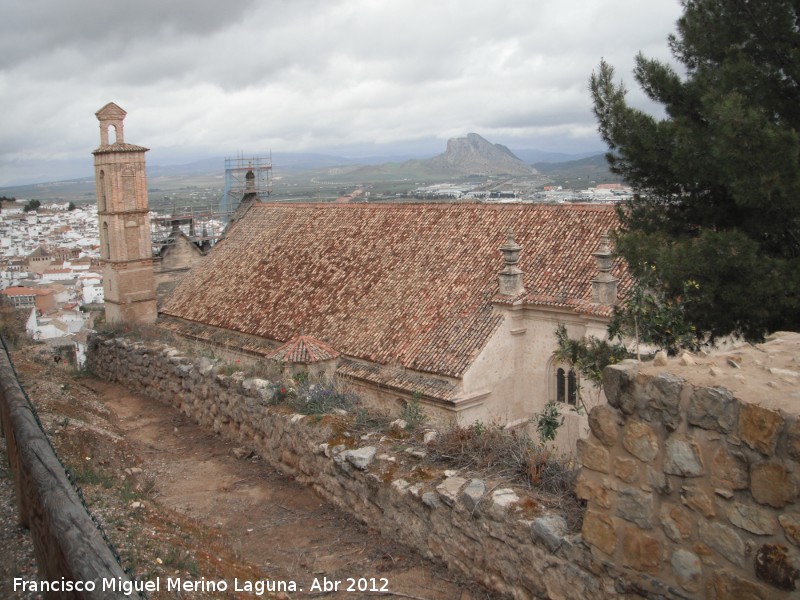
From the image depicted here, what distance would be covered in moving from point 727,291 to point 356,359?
11325mm

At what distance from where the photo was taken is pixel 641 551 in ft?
16.6

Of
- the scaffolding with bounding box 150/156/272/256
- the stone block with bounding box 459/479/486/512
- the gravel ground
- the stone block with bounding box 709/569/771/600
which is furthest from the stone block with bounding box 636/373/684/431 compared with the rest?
the scaffolding with bounding box 150/156/272/256

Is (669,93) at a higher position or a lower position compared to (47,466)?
higher

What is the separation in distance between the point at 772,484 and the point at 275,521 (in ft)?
19.0

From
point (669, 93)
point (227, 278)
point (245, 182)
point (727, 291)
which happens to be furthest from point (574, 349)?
point (245, 182)

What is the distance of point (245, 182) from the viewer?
35.8 meters

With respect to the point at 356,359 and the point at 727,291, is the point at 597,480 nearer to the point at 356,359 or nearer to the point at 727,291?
the point at 727,291

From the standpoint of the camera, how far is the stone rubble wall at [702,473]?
4.32 metres

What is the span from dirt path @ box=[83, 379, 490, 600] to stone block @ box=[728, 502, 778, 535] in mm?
2747

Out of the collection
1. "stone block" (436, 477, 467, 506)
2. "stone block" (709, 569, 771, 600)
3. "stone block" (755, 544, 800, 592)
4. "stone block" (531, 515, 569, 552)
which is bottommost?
"stone block" (436, 477, 467, 506)

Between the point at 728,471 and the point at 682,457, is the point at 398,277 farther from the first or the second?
the point at 728,471

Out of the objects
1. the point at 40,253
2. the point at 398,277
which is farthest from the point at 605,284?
the point at 40,253

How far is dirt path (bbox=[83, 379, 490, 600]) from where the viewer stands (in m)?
6.84

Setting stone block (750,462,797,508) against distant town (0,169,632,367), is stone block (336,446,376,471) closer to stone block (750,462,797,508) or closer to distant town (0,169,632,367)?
stone block (750,462,797,508)
